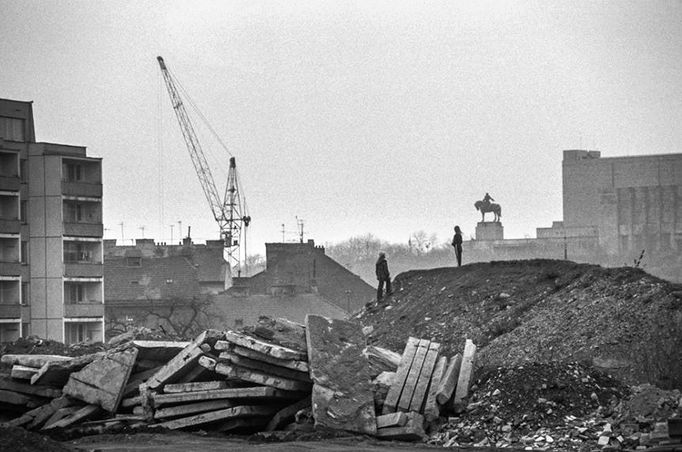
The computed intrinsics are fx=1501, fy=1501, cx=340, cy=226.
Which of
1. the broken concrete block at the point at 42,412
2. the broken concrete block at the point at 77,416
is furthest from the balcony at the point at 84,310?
the broken concrete block at the point at 77,416

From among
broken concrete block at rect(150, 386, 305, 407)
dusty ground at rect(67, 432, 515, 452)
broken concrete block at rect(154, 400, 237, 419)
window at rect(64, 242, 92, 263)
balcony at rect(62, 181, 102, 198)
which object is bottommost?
dusty ground at rect(67, 432, 515, 452)

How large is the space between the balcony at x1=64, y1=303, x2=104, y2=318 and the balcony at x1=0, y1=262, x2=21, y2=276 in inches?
128

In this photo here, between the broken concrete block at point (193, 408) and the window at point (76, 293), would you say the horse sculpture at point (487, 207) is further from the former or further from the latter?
the broken concrete block at point (193, 408)

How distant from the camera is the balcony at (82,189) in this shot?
79.9 m

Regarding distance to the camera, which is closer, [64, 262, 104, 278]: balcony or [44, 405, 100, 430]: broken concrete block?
[44, 405, 100, 430]: broken concrete block

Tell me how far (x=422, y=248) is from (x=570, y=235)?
1899cm

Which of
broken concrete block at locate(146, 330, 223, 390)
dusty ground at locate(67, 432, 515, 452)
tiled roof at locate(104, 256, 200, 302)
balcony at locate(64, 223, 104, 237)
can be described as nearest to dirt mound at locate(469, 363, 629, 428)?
dusty ground at locate(67, 432, 515, 452)

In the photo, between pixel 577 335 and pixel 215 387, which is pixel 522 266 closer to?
pixel 577 335

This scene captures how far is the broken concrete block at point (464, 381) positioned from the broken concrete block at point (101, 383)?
5750mm

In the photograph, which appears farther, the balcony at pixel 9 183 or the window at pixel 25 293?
the window at pixel 25 293

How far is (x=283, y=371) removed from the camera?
25.0 meters

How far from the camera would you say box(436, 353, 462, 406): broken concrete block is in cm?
2422

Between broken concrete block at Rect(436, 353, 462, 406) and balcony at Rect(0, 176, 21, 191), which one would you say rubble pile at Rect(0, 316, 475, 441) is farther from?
balcony at Rect(0, 176, 21, 191)

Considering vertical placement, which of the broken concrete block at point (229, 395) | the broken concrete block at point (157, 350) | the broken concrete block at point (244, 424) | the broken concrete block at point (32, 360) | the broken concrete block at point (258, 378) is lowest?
the broken concrete block at point (244, 424)
